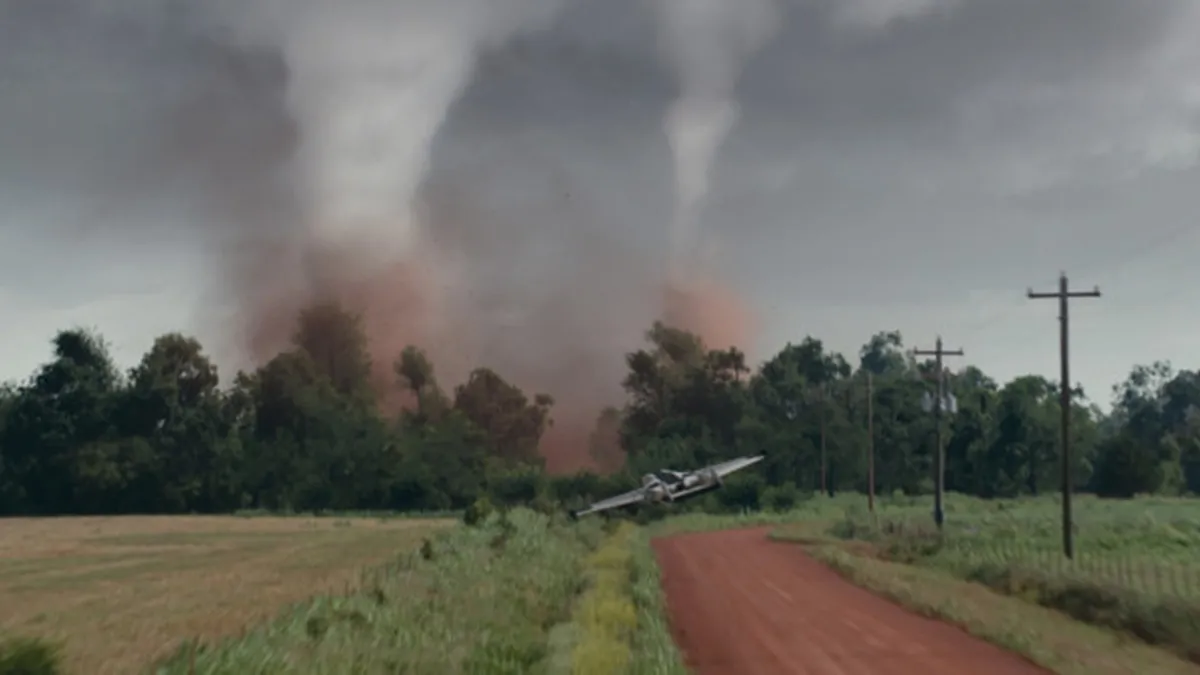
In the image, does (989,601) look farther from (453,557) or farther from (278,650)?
(278,650)

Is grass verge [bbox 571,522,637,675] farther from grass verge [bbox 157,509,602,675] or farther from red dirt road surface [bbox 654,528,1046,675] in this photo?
red dirt road surface [bbox 654,528,1046,675]

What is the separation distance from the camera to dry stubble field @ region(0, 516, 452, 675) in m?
28.0

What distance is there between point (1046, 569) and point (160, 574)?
31.6 m

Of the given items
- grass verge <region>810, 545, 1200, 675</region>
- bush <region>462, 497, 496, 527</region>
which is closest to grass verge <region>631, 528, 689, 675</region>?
grass verge <region>810, 545, 1200, 675</region>

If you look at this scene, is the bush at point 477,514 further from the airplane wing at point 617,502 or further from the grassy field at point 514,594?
the airplane wing at point 617,502

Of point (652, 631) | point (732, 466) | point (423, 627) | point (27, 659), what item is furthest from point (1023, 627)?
point (732, 466)

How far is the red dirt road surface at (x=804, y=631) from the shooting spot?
23312 mm

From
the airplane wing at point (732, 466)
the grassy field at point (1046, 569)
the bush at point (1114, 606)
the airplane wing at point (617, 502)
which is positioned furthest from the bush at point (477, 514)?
the bush at point (1114, 606)

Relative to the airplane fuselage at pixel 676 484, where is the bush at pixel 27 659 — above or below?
below

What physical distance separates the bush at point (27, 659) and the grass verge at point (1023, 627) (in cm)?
1617

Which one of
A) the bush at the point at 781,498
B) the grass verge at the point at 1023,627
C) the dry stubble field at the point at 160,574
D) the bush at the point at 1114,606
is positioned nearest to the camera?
the grass verge at the point at 1023,627

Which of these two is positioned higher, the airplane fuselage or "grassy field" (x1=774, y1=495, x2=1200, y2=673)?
the airplane fuselage

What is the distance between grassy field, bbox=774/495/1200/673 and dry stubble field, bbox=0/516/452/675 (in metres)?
16.3

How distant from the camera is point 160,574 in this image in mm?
49375
